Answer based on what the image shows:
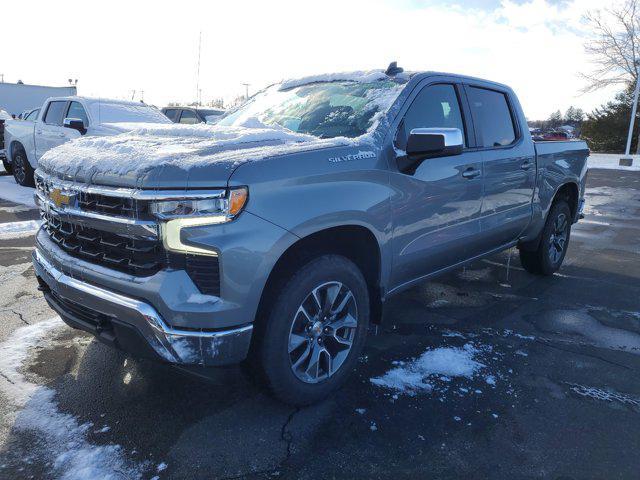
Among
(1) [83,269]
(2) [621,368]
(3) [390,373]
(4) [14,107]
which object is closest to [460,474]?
(3) [390,373]

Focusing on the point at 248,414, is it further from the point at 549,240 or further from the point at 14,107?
the point at 14,107

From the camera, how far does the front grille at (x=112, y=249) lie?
2295mm

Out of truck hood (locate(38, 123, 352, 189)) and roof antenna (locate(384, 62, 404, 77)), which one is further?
roof antenna (locate(384, 62, 404, 77))

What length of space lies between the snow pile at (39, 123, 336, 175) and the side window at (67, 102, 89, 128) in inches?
269

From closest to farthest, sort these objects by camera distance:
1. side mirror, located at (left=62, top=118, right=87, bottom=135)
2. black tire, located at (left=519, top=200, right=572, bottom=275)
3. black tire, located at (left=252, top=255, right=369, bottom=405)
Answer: black tire, located at (left=252, top=255, right=369, bottom=405) < black tire, located at (left=519, top=200, right=572, bottom=275) < side mirror, located at (left=62, top=118, right=87, bottom=135)

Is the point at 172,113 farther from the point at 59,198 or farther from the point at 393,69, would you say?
the point at 59,198

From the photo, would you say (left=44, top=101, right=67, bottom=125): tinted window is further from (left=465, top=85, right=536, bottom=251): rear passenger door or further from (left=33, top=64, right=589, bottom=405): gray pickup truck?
(left=465, top=85, right=536, bottom=251): rear passenger door

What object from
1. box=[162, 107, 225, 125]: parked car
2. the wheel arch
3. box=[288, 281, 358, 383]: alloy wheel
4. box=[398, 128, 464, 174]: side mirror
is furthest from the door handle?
box=[162, 107, 225, 125]: parked car

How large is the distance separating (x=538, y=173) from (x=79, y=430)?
4303mm

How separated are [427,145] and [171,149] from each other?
1457 mm

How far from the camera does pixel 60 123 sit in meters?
9.97

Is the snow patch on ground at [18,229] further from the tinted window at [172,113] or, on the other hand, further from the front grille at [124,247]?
the tinted window at [172,113]

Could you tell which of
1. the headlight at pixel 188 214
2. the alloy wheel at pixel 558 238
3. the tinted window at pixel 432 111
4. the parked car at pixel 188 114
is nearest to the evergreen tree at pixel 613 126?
the parked car at pixel 188 114

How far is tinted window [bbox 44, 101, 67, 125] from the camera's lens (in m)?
9.98
